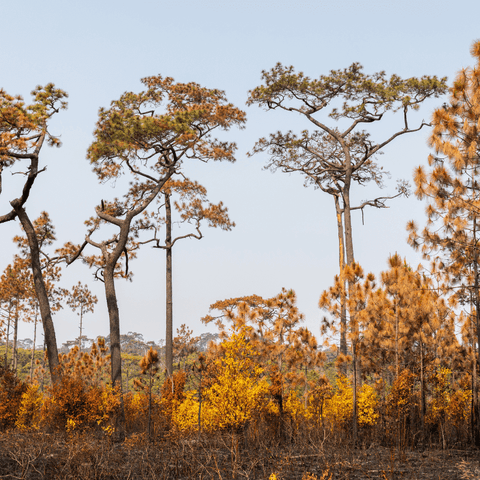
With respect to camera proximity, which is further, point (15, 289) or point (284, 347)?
point (15, 289)

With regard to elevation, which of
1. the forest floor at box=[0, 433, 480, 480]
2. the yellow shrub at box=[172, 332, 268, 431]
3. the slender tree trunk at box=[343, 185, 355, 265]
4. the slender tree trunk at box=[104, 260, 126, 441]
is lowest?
the forest floor at box=[0, 433, 480, 480]

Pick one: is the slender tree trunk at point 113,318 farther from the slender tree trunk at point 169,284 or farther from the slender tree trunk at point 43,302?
the slender tree trunk at point 169,284

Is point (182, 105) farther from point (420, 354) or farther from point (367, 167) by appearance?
point (420, 354)

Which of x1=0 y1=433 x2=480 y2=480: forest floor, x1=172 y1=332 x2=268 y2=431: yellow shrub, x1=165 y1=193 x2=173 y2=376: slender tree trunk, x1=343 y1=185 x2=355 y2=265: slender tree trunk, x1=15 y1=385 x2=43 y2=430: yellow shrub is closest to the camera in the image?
x1=0 y1=433 x2=480 y2=480: forest floor

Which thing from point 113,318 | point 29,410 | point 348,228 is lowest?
point 29,410

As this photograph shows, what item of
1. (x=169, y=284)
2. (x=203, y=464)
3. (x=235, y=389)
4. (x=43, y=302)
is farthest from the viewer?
(x=169, y=284)

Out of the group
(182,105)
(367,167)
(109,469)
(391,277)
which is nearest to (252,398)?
(109,469)

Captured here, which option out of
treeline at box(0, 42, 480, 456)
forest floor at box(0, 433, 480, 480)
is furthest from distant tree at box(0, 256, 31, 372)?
forest floor at box(0, 433, 480, 480)

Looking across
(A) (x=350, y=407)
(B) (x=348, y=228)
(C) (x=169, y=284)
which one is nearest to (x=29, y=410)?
(C) (x=169, y=284)

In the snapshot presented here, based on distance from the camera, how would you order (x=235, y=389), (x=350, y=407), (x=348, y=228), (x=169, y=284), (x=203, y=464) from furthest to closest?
(x=169, y=284) < (x=348, y=228) < (x=350, y=407) < (x=235, y=389) < (x=203, y=464)

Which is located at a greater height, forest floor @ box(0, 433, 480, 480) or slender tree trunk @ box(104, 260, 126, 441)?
slender tree trunk @ box(104, 260, 126, 441)

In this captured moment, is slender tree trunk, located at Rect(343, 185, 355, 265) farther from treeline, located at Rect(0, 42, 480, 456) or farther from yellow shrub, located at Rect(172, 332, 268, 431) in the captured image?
yellow shrub, located at Rect(172, 332, 268, 431)

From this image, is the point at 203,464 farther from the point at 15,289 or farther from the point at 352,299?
the point at 15,289

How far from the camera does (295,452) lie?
1012 cm
